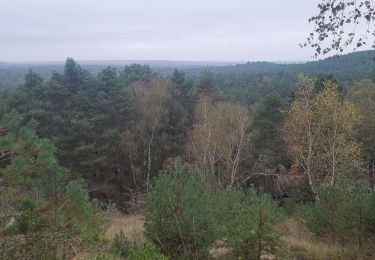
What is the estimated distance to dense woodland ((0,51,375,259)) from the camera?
704cm

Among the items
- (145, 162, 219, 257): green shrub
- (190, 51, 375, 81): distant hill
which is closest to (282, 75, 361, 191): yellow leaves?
(190, 51, 375, 81): distant hill

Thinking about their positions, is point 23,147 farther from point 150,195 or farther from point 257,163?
point 257,163

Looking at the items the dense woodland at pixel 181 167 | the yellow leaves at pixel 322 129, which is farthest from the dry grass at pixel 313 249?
the yellow leaves at pixel 322 129

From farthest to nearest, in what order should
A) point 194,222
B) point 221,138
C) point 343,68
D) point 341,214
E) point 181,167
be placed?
1. point 343,68
2. point 221,138
3. point 341,214
4. point 181,167
5. point 194,222

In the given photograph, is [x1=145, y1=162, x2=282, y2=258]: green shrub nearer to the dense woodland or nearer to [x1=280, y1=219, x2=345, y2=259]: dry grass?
the dense woodland

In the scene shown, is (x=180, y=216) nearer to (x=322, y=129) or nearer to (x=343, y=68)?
(x=322, y=129)

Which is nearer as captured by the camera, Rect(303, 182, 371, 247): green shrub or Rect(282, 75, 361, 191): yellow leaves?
Rect(303, 182, 371, 247): green shrub

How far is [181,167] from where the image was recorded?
7523 millimetres

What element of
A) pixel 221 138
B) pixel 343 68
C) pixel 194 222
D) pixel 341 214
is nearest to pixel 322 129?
pixel 221 138

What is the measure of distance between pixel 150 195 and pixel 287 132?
14328 millimetres

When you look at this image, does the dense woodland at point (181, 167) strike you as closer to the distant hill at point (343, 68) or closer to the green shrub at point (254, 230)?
the green shrub at point (254, 230)

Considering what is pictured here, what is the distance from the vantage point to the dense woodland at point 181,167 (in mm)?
7035

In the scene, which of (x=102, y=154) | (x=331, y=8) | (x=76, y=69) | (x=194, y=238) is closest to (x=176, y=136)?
(x=102, y=154)

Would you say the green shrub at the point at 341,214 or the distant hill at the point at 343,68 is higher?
the distant hill at the point at 343,68
